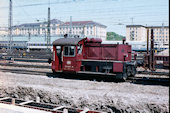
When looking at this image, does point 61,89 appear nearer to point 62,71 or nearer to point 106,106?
point 106,106

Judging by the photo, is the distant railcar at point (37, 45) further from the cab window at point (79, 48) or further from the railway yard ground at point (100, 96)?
the railway yard ground at point (100, 96)

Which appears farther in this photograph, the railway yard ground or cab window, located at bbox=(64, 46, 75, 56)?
cab window, located at bbox=(64, 46, 75, 56)

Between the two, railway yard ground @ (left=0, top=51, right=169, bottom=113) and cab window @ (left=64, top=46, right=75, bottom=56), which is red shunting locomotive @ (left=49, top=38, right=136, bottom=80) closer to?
cab window @ (left=64, top=46, right=75, bottom=56)

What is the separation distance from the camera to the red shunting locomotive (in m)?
13.3

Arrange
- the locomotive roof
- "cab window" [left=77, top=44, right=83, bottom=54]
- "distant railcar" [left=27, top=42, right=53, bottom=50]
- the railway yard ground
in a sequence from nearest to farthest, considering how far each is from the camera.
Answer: the railway yard ground
the locomotive roof
"cab window" [left=77, top=44, right=83, bottom=54]
"distant railcar" [left=27, top=42, right=53, bottom=50]

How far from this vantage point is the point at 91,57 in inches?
559

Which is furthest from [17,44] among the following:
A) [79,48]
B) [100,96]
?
[100,96]

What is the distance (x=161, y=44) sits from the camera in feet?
145

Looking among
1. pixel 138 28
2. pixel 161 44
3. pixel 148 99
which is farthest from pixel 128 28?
pixel 148 99

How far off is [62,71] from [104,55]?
3.00 meters

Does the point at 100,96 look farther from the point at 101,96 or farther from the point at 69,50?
the point at 69,50

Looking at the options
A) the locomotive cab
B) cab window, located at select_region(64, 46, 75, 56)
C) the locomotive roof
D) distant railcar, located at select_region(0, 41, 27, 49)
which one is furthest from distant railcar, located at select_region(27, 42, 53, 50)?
cab window, located at select_region(64, 46, 75, 56)

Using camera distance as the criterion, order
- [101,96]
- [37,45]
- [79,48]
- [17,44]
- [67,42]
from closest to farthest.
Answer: [101,96], [67,42], [79,48], [37,45], [17,44]

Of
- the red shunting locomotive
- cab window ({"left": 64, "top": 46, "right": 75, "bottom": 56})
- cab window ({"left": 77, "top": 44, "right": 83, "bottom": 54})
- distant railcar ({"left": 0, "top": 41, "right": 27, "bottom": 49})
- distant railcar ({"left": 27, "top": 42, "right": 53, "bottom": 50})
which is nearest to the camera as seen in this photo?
the red shunting locomotive
